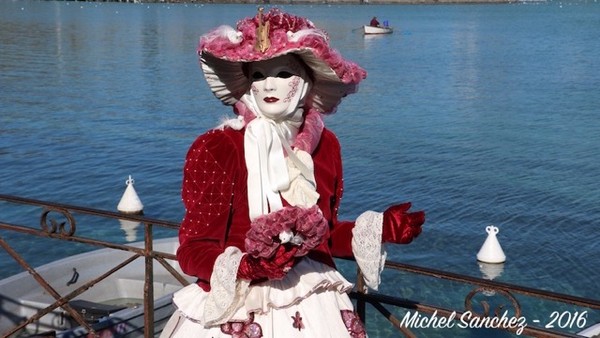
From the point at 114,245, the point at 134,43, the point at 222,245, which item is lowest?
the point at 134,43

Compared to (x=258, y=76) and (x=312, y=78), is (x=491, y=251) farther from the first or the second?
(x=258, y=76)

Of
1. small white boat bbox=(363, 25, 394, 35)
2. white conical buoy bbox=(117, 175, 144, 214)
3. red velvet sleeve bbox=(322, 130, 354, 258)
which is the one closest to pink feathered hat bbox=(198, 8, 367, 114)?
red velvet sleeve bbox=(322, 130, 354, 258)

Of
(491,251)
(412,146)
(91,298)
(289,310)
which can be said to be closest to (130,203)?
(491,251)

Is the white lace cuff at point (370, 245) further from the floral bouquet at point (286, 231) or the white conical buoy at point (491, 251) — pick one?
the white conical buoy at point (491, 251)

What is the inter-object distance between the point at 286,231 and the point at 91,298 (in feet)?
21.2

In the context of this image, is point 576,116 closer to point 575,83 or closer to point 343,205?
point 575,83

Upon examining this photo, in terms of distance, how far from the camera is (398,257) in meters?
12.8

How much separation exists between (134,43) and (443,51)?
58.6 ft

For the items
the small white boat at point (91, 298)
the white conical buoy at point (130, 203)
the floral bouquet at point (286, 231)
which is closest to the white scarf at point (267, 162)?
the floral bouquet at point (286, 231)

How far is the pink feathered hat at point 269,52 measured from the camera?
9.18ft

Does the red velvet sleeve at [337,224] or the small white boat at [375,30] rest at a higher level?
the red velvet sleeve at [337,224]

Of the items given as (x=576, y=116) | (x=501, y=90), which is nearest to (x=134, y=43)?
(x=501, y=90)

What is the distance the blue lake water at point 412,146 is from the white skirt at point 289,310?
40.9 inches

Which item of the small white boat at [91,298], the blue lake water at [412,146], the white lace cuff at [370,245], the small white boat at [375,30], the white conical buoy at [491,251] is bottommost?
the small white boat at [375,30]
